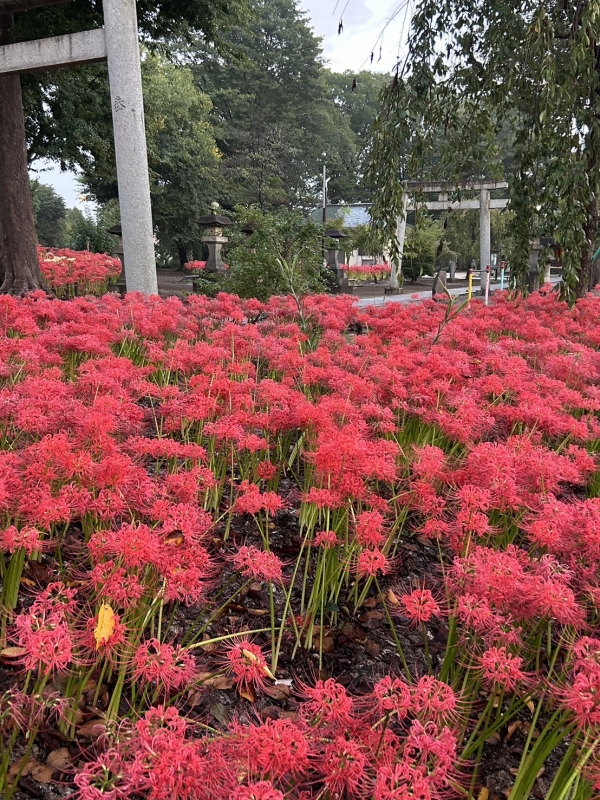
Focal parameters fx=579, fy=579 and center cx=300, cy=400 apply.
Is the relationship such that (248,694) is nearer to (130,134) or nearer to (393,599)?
(393,599)

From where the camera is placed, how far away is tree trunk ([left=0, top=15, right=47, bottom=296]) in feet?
24.6

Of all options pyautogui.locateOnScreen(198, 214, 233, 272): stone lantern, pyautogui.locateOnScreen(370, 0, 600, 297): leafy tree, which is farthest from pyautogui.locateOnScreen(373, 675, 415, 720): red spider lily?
pyautogui.locateOnScreen(198, 214, 233, 272): stone lantern

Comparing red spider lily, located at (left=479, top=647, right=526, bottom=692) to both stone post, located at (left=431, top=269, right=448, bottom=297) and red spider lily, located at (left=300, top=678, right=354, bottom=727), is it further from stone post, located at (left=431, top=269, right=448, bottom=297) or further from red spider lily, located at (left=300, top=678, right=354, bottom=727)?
stone post, located at (left=431, top=269, right=448, bottom=297)

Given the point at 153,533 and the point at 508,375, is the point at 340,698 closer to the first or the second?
the point at 153,533

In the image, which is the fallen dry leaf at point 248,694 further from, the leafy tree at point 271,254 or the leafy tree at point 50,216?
the leafy tree at point 50,216

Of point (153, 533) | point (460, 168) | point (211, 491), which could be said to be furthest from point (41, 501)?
point (460, 168)

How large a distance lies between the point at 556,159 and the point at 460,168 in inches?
76.0

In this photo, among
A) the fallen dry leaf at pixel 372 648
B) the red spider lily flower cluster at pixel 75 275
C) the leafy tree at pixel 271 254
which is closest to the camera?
the fallen dry leaf at pixel 372 648

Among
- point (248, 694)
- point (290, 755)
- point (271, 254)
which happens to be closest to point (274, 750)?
point (290, 755)

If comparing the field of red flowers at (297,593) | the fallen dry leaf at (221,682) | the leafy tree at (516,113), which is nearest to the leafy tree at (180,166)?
the leafy tree at (516,113)

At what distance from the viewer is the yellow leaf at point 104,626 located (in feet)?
3.87

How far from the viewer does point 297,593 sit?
208cm

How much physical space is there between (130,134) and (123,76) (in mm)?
641

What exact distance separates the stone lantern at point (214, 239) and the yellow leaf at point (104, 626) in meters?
11.0
